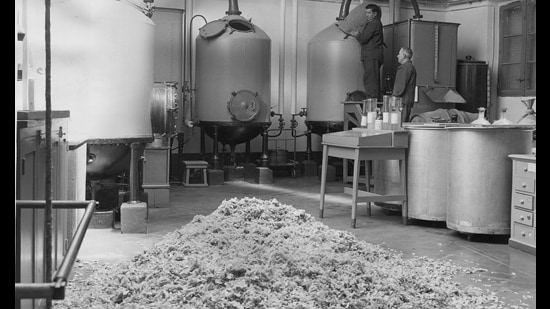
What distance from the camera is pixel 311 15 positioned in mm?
10430

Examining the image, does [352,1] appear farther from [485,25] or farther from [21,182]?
[21,182]

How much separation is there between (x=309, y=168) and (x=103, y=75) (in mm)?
5198

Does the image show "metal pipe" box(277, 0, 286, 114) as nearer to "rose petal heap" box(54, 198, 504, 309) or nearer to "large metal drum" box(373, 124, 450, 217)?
"large metal drum" box(373, 124, 450, 217)

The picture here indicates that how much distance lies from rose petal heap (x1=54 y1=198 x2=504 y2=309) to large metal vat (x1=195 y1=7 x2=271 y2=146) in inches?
184

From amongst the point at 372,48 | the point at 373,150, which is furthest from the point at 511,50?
the point at 373,150

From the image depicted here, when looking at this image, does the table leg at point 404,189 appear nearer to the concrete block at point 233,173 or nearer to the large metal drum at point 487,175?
the large metal drum at point 487,175

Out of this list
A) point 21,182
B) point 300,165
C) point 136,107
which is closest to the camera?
point 21,182

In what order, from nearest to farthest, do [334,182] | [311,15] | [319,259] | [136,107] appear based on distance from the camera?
[319,259] < [136,107] < [334,182] < [311,15]

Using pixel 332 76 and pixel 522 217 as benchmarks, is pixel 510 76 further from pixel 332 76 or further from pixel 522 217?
pixel 522 217

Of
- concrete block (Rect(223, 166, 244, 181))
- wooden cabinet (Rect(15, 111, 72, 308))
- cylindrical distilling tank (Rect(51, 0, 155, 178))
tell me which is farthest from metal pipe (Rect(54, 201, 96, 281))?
concrete block (Rect(223, 166, 244, 181))

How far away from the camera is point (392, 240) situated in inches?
196

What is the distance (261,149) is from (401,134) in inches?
186

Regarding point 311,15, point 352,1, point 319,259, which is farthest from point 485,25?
point 319,259

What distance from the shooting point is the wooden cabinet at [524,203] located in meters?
4.46
